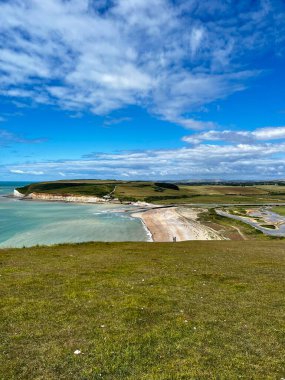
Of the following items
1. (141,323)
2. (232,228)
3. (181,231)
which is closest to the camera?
(141,323)

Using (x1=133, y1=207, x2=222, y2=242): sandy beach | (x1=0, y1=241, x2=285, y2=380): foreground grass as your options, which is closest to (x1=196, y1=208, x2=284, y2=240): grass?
→ (x1=133, y1=207, x2=222, y2=242): sandy beach

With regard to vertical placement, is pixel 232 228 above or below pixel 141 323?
below

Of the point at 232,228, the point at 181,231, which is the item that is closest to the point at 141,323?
the point at 181,231

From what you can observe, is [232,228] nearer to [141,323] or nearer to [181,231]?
[181,231]

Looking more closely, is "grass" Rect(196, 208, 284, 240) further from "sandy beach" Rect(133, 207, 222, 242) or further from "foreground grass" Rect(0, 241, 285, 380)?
"foreground grass" Rect(0, 241, 285, 380)

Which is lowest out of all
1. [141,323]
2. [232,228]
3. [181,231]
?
[232,228]

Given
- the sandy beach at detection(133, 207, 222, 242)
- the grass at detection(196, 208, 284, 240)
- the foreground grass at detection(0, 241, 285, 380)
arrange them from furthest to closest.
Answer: the sandy beach at detection(133, 207, 222, 242) → the grass at detection(196, 208, 284, 240) → the foreground grass at detection(0, 241, 285, 380)

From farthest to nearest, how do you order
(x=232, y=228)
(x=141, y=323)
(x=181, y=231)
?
1. (x=232, y=228)
2. (x=181, y=231)
3. (x=141, y=323)

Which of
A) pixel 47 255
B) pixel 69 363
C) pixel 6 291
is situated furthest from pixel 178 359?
pixel 47 255
